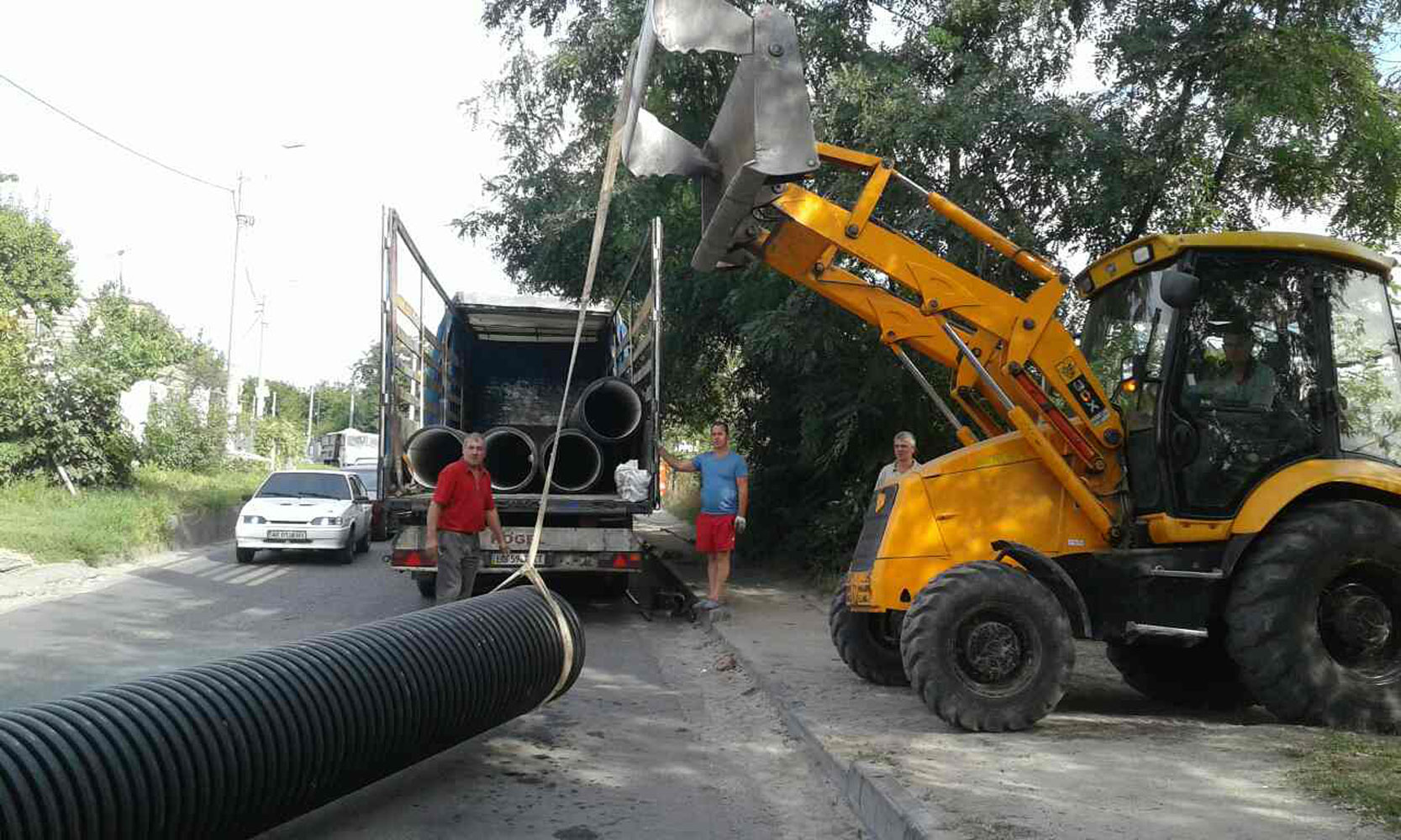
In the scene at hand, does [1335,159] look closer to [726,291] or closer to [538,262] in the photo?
[726,291]

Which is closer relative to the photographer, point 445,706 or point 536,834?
point 536,834

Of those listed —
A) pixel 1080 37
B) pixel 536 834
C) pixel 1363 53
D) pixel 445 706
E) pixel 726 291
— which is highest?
pixel 1080 37

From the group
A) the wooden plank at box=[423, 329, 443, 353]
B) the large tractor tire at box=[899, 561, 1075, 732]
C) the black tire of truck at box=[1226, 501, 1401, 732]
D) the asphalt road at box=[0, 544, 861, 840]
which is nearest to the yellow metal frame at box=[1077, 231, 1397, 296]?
the black tire of truck at box=[1226, 501, 1401, 732]

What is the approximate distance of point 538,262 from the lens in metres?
15.7

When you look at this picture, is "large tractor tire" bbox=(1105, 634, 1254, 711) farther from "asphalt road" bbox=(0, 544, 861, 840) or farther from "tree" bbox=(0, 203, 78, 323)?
"tree" bbox=(0, 203, 78, 323)

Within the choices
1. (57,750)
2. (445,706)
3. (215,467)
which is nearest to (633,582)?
(445,706)

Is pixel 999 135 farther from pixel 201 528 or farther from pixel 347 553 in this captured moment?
pixel 201 528

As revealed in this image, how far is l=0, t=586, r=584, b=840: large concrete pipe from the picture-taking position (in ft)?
11.9

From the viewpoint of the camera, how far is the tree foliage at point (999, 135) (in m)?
10.4

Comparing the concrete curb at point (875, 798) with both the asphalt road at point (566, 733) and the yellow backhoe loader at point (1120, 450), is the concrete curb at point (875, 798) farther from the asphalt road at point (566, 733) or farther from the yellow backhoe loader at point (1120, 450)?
the yellow backhoe loader at point (1120, 450)

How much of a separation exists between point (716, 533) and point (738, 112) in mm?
5525

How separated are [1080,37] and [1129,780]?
9555 millimetres

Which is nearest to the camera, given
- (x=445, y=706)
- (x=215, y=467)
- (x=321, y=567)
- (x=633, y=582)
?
(x=445, y=706)

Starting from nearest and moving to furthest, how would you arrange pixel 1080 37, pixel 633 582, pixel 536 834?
pixel 536 834
pixel 1080 37
pixel 633 582
